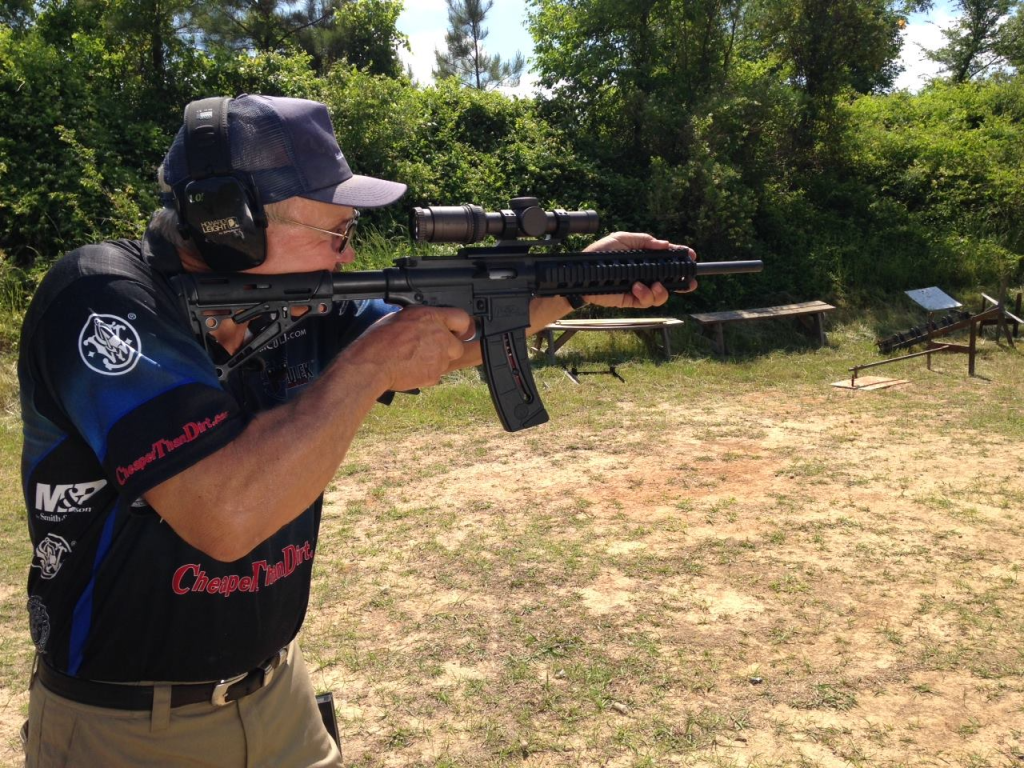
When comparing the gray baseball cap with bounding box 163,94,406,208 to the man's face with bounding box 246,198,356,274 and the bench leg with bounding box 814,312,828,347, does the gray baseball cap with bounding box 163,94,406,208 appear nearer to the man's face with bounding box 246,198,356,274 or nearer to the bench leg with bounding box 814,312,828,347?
the man's face with bounding box 246,198,356,274

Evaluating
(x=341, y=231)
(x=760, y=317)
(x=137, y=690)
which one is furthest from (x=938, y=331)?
(x=137, y=690)

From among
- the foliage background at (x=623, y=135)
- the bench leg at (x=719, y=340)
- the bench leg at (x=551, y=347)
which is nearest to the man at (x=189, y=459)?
the bench leg at (x=551, y=347)

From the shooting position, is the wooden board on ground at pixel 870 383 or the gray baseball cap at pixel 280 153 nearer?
the gray baseball cap at pixel 280 153

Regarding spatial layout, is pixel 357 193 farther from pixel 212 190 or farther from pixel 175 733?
pixel 175 733

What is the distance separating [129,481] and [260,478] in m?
0.23

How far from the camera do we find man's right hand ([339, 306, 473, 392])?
6.78 feet

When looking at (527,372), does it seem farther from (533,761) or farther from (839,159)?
(839,159)

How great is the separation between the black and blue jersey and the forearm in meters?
0.04

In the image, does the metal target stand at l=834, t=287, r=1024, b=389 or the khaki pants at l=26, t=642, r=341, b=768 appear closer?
the khaki pants at l=26, t=642, r=341, b=768

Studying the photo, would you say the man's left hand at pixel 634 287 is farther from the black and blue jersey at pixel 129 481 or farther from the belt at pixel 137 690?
the belt at pixel 137 690

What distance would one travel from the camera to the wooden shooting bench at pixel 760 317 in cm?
1323

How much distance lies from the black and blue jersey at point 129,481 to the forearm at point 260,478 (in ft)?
0.13

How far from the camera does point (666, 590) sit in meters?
5.24

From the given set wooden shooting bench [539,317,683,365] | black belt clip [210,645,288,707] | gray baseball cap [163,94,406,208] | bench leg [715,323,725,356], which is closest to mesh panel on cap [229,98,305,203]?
gray baseball cap [163,94,406,208]
